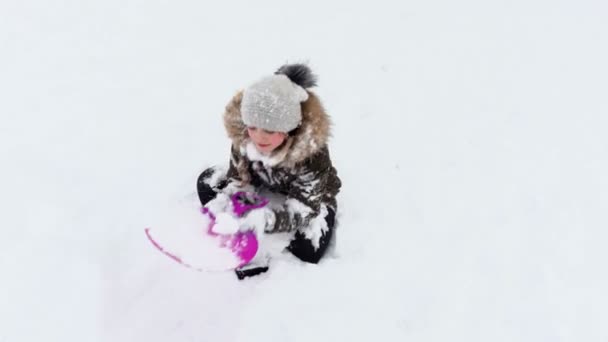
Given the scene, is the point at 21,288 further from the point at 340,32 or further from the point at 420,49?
the point at 420,49

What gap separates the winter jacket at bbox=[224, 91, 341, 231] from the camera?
148cm

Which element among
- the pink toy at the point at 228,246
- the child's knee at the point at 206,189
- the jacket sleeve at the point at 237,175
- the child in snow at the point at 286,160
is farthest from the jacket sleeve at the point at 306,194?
the child's knee at the point at 206,189

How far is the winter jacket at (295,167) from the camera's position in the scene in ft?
4.85

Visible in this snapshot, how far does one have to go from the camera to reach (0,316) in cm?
166

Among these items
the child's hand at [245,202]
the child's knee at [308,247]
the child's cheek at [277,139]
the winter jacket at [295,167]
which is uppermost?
the child's cheek at [277,139]

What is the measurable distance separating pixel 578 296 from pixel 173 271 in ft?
5.65

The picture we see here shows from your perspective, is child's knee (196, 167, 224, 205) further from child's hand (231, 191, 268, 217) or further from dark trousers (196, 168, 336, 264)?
child's hand (231, 191, 268, 217)

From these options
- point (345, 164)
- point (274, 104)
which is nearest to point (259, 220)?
point (274, 104)

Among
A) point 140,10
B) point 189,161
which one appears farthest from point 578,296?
point 140,10

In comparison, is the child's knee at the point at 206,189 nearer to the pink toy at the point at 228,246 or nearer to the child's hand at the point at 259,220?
the pink toy at the point at 228,246

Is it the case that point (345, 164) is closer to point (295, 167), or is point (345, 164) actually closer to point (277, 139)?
point (295, 167)

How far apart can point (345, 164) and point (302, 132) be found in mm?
904

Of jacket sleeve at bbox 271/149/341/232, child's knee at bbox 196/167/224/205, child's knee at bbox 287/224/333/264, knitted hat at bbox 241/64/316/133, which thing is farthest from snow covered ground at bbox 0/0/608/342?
knitted hat at bbox 241/64/316/133

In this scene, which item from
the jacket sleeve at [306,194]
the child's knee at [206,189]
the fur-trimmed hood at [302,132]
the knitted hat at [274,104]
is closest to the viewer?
the knitted hat at [274,104]
